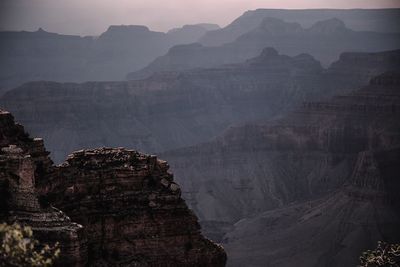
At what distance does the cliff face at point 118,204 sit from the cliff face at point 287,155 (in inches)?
2956

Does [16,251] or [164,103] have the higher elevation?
[16,251]

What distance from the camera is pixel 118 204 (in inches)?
1288

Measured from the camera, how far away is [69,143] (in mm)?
143000

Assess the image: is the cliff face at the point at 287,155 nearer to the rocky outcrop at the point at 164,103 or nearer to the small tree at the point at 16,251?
the rocky outcrop at the point at 164,103

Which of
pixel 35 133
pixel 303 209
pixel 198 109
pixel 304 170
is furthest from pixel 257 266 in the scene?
pixel 198 109

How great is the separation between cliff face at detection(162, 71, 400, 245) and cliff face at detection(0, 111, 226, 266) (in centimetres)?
7508

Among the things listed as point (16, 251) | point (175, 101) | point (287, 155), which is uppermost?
point (16, 251)

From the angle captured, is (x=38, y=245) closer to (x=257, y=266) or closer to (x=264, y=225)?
(x=257, y=266)

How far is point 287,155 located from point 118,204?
3774 inches

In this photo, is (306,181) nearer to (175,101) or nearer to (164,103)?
(164,103)

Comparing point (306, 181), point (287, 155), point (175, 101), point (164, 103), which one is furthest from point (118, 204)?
point (175, 101)

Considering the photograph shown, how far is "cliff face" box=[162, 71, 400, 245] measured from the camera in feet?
380

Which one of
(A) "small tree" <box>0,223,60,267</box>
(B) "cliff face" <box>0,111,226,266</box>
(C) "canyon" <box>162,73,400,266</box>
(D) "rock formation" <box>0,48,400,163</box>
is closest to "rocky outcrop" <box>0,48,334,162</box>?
(D) "rock formation" <box>0,48,400,163</box>

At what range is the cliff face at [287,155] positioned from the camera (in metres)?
116
